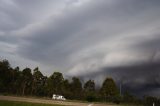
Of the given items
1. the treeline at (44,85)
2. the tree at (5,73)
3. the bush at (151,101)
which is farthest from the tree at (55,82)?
the bush at (151,101)

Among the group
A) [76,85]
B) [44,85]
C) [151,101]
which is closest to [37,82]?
[44,85]

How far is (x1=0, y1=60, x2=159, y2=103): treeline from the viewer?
10838 centimetres

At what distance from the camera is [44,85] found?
398 feet

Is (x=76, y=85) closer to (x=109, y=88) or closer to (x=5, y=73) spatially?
(x=109, y=88)

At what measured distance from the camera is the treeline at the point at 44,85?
356 feet

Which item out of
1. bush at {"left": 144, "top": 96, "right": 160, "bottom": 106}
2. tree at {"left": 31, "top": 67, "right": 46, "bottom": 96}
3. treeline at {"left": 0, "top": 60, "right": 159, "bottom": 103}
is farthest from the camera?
tree at {"left": 31, "top": 67, "right": 46, "bottom": 96}

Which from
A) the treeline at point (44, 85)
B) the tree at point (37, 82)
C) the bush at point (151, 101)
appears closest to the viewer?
the bush at point (151, 101)

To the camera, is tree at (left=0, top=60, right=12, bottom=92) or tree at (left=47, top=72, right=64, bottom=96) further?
tree at (left=47, top=72, right=64, bottom=96)

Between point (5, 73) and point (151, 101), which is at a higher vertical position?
point (5, 73)

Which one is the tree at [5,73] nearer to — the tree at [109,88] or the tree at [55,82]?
the tree at [55,82]

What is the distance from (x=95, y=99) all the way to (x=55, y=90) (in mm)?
25946

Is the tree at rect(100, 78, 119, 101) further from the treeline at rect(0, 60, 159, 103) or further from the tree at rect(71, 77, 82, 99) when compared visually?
the tree at rect(71, 77, 82, 99)

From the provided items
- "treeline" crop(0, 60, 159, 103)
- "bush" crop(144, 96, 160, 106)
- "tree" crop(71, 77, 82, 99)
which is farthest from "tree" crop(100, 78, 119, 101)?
"bush" crop(144, 96, 160, 106)

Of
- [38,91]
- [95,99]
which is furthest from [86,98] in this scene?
[38,91]
